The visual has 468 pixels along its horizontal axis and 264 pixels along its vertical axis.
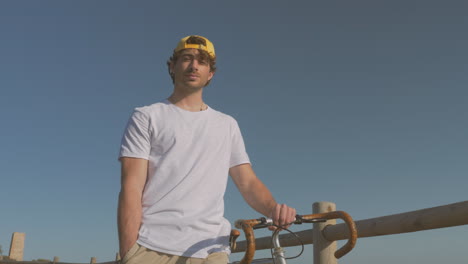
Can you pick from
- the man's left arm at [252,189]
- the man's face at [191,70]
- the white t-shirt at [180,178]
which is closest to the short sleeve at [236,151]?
the man's left arm at [252,189]

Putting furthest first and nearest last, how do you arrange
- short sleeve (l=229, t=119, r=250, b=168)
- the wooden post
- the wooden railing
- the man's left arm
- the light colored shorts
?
the wooden post, the wooden railing, short sleeve (l=229, t=119, r=250, b=168), the man's left arm, the light colored shorts

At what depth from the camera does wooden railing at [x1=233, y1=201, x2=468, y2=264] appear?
3344mm

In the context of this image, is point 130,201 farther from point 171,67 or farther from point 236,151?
point 171,67

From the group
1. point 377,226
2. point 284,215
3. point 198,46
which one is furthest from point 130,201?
point 377,226

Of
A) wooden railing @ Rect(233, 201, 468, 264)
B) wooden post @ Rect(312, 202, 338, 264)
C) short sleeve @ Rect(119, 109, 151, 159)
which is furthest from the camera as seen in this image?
wooden post @ Rect(312, 202, 338, 264)

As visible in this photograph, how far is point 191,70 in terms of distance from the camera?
247 centimetres

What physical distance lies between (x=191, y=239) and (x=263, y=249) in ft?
13.3

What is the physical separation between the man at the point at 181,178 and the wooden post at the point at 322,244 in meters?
2.85

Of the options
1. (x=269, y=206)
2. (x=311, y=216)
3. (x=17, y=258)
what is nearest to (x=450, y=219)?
(x=269, y=206)

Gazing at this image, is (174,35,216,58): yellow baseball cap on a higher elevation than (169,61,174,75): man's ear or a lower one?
higher

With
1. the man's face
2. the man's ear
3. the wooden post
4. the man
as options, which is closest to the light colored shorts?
the man

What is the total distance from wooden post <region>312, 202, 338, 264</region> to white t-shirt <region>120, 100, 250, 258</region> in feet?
9.99

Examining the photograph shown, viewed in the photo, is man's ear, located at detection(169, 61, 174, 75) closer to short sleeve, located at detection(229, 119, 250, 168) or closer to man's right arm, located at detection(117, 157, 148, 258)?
short sleeve, located at detection(229, 119, 250, 168)

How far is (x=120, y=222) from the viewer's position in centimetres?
209
